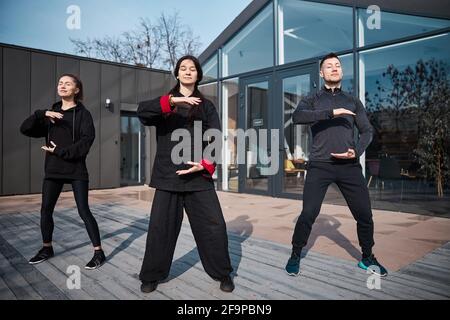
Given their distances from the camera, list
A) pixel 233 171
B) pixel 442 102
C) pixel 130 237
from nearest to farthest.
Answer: pixel 130 237 < pixel 442 102 < pixel 233 171

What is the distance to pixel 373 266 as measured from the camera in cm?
269

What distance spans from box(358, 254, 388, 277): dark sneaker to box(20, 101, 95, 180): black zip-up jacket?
2.61 meters

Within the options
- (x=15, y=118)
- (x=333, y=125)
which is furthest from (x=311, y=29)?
(x=15, y=118)

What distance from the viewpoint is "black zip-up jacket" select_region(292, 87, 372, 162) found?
2637 millimetres

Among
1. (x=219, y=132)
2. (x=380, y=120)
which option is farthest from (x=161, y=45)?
(x=219, y=132)

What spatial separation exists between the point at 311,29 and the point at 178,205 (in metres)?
6.22

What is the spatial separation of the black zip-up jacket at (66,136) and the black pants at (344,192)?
79.6 inches

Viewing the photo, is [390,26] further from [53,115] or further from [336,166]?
[53,115]

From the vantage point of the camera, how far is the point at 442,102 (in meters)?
5.77

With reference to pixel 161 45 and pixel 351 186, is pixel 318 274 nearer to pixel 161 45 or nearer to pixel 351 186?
pixel 351 186

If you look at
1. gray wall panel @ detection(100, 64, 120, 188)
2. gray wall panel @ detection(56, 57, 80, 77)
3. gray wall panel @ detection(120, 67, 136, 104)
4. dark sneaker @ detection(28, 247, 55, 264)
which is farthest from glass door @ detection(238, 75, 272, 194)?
dark sneaker @ detection(28, 247, 55, 264)

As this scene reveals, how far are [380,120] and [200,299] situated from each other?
18.2ft

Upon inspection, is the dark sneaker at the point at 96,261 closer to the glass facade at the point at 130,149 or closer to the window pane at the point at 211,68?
the window pane at the point at 211,68

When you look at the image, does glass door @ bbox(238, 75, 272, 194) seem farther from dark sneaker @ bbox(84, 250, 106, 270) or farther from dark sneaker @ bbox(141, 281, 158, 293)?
dark sneaker @ bbox(141, 281, 158, 293)
